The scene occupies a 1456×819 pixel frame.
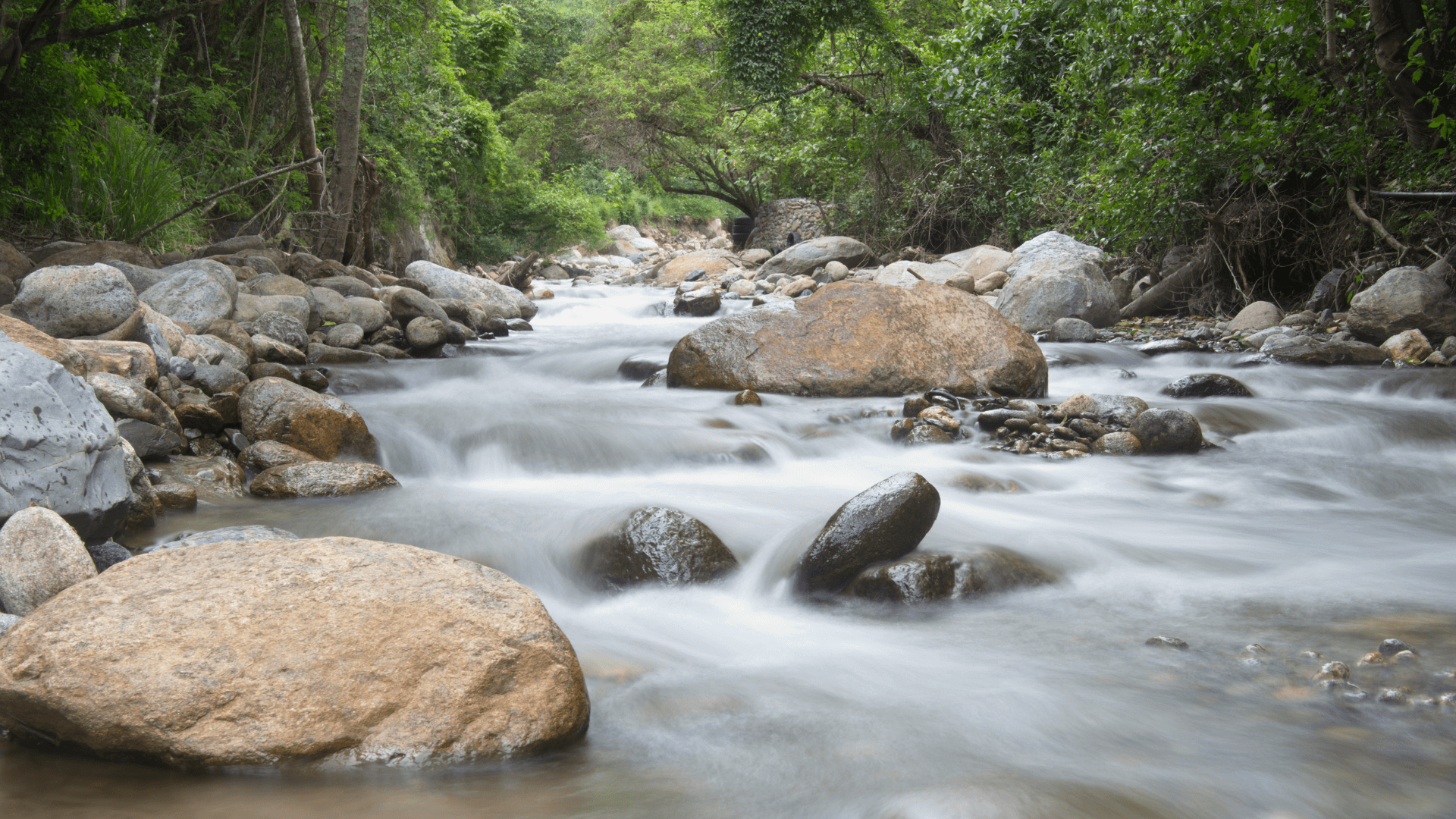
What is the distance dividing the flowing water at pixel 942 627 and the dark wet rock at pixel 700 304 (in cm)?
651

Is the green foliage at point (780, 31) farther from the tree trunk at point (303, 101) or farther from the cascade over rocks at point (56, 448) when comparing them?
the cascade over rocks at point (56, 448)

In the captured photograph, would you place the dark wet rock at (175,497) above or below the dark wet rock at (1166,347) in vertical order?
below

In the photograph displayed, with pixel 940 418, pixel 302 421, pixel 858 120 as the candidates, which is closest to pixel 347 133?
pixel 302 421

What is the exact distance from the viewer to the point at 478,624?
2107 millimetres

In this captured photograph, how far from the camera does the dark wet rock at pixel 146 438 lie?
4203 mm

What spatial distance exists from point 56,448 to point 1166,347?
323 inches

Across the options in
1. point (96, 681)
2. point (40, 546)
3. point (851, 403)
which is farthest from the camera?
point (851, 403)

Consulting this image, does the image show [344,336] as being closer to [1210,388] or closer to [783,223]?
[1210,388]

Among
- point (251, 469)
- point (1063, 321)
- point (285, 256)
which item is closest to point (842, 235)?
point (1063, 321)

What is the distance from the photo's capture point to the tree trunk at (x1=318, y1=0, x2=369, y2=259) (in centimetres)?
975

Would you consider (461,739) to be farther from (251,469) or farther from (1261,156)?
(1261,156)

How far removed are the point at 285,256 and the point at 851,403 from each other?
23.4 ft

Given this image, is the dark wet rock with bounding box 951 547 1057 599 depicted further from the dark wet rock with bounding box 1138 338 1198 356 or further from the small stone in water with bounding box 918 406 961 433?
the dark wet rock with bounding box 1138 338 1198 356

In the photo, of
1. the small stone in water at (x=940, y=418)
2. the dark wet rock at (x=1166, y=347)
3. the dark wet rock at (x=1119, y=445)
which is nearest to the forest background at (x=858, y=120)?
the dark wet rock at (x=1166, y=347)
